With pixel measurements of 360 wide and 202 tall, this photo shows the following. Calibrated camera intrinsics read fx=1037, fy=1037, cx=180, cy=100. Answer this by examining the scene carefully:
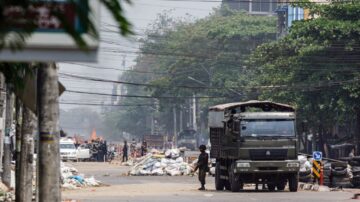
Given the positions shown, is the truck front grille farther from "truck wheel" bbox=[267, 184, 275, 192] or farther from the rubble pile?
the rubble pile

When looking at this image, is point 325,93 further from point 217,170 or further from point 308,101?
point 217,170

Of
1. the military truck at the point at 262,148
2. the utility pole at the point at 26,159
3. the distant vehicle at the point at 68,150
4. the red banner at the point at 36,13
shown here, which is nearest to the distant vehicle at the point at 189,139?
the distant vehicle at the point at 68,150

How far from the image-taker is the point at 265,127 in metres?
32.5

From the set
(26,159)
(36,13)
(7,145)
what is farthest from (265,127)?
(36,13)

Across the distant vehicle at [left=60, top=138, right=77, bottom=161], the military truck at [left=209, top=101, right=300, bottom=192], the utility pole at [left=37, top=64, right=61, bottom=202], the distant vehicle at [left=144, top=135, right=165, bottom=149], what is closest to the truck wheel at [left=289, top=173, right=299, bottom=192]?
the military truck at [left=209, top=101, right=300, bottom=192]

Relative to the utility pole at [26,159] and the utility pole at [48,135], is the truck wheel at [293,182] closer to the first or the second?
the utility pole at [26,159]

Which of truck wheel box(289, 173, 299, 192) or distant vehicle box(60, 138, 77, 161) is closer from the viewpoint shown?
truck wheel box(289, 173, 299, 192)

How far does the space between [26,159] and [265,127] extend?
13.6 m

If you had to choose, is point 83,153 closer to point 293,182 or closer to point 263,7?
point 293,182

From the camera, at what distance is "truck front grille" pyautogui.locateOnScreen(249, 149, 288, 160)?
32562mm

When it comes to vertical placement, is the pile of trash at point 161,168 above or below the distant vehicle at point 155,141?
below

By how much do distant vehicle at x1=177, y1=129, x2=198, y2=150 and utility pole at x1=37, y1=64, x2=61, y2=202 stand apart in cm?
9462

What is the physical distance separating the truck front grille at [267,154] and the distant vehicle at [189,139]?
76.3 meters

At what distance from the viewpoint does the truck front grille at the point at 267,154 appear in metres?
32.6
